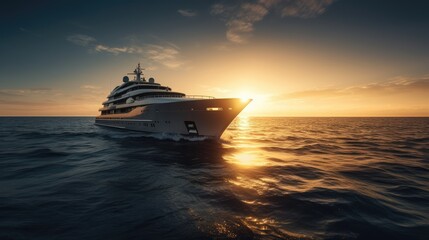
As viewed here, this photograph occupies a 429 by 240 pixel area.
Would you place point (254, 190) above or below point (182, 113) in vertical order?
below

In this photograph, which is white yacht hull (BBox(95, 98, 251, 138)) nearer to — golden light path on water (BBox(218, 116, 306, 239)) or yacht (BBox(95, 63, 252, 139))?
Result: yacht (BBox(95, 63, 252, 139))

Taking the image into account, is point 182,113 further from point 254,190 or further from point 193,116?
point 254,190

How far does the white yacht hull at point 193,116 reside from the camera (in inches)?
691

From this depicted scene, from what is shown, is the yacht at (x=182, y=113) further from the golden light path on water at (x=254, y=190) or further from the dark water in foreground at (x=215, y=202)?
the dark water in foreground at (x=215, y=202)

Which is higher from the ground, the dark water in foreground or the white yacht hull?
the white yacht hull

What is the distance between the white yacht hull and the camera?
57.6 ft

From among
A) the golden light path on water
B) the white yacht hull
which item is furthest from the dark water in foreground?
the white yacht hull

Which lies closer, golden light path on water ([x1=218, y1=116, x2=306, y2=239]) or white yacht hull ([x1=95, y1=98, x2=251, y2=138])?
golden light path on water ([x1=218, y1=116, x2=306, y2=239])

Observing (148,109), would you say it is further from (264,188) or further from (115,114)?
(264,188)

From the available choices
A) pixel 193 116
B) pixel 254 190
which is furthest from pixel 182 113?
pixel 254 190

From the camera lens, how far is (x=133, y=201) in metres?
5.68

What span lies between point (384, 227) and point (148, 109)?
73.0ft

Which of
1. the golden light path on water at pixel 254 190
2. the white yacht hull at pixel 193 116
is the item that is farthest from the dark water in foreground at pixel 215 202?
the white yacht hull at pixel 193 116

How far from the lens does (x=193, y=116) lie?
61.2ft
